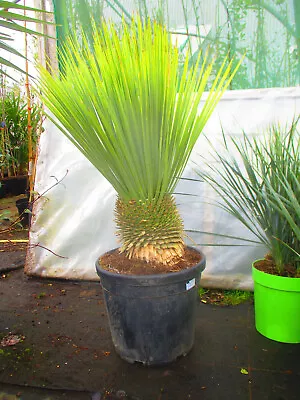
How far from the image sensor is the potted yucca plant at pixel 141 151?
128 centimetres

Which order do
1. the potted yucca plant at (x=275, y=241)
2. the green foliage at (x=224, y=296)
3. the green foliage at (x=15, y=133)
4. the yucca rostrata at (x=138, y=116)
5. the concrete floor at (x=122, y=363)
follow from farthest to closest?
the green foliage at (x=15, y=133)
the green foliage at (x=224, y=296)
the potted yucca plant at (x=275, y=241)
the concrete floor at (x=122, y=363)
the yucca rostrata at (x=138, y=116)

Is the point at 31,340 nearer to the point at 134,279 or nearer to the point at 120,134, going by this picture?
the point at 134,279

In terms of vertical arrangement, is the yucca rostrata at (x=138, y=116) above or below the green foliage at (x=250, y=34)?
below

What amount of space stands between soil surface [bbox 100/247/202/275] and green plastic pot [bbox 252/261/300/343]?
35 centimetres

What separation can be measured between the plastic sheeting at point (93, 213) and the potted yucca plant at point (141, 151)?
61cm

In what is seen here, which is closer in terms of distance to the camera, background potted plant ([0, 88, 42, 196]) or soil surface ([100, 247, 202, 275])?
soil surface ([100, 247, 202, 275])

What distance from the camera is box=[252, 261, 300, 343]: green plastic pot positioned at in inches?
64.0

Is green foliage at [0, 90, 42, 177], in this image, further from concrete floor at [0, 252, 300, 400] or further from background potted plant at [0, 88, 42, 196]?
concrete floor at [0, 252, 300, 400]

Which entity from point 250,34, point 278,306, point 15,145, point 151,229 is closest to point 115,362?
point 151,229

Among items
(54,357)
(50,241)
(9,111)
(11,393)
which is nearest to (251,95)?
(50,241)

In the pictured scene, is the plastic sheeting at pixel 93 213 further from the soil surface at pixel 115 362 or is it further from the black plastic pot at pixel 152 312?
the black plastic pot at pixel 152 312

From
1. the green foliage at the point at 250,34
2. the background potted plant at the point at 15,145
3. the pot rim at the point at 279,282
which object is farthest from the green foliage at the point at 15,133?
the pot rim at the point at 279,282

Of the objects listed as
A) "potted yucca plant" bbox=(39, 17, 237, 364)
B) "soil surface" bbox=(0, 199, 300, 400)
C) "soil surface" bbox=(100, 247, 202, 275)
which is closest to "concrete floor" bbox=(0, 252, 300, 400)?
"soil surface" bbox=(0, 199, 300, 400)

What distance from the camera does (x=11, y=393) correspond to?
1.44 m
